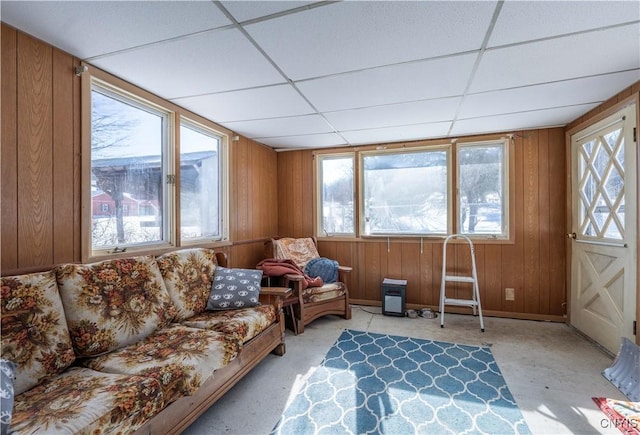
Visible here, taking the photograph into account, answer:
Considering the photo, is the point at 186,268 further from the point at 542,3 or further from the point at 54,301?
the point at 542,3

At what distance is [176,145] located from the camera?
8.65 ft

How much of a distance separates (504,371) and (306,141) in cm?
324

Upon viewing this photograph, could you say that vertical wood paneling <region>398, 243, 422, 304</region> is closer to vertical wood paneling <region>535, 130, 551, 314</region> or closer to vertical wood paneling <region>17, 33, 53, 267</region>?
vertical wood paneling <region>535, 130, 551, 314</region>

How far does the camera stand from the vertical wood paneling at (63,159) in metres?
1.74

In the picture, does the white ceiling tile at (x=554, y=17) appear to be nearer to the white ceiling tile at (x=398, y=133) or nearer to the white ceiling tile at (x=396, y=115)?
the white ceiling tile at (x=396, y=115)

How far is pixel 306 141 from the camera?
154 inches

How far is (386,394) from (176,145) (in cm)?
269

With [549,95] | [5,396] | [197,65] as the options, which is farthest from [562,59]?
[5,396]

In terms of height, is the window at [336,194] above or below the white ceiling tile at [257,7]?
below

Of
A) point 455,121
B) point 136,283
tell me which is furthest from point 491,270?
point 136,283

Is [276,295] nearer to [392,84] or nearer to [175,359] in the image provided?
[175,359]

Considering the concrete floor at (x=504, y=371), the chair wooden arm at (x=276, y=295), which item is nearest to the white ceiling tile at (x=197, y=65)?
the chair wooden arm at (x=276, y=295)

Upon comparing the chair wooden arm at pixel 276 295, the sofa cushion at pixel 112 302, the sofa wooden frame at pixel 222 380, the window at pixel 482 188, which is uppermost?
the window at pixel 482 188

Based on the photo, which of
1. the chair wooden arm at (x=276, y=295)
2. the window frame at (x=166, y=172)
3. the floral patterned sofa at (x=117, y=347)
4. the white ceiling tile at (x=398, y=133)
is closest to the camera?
the floral patterned sofa at (x=117, y=347)
